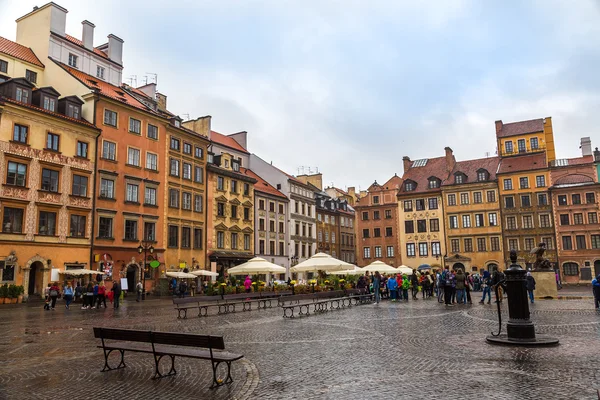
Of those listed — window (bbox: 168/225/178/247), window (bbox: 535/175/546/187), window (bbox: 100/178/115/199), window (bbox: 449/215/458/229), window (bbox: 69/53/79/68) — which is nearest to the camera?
window (bbox: 100/178/115/199)

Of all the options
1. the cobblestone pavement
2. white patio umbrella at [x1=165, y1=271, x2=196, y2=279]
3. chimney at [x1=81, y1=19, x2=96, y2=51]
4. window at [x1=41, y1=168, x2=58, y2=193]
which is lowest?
the cobblestone pavement

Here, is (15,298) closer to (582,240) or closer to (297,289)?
(297,289)

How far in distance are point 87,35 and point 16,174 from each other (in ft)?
55.0

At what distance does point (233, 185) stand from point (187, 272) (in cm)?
1147

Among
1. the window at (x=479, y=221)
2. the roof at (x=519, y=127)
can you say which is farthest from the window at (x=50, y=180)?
the roof at (x=519, y=127)

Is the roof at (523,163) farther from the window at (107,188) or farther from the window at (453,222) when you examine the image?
the window at (107,188)

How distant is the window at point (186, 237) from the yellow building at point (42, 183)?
30.7ft

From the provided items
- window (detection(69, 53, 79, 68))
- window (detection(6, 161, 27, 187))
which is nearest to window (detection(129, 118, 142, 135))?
window (detection(69, 53, 79, 68))

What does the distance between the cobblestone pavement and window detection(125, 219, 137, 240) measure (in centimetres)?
2159

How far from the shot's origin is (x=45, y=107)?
33.8m

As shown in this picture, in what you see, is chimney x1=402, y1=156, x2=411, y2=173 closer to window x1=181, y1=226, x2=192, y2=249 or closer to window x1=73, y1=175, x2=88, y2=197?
window x1=181, y1=226, x2=192, y2=249

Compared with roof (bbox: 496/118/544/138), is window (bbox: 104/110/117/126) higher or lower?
lower

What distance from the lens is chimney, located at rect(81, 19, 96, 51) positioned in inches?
1665

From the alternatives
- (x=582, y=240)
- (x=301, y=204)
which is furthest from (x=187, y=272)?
(x=582, y=240)
